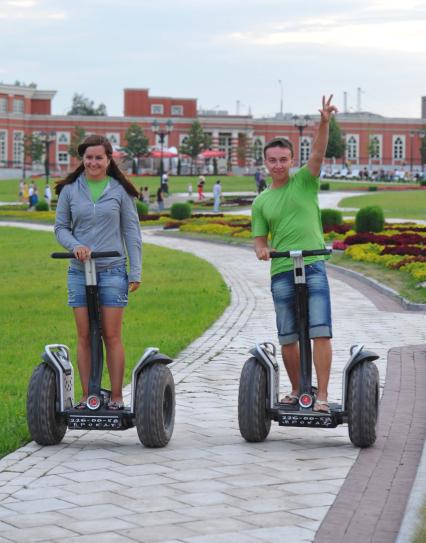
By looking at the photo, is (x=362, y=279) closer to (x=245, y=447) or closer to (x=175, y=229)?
(x=245, y=447)

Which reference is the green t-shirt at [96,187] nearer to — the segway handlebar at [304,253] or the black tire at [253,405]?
the segway handlebar at [304,253]

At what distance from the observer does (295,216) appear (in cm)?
670

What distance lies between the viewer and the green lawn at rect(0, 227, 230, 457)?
9034 mm

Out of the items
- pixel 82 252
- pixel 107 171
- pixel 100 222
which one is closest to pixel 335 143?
pixel 107 171

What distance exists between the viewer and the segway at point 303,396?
21.2 ft

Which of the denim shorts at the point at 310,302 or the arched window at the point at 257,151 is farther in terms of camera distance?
the arched window at the point at 257,151

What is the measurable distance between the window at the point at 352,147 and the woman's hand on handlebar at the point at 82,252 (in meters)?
112

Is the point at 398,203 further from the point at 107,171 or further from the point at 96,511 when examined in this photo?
the point at 96,511

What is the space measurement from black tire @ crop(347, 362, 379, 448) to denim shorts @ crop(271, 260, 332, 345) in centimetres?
31

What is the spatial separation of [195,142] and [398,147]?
914 inches

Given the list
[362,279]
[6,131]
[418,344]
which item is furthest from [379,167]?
[418,344]

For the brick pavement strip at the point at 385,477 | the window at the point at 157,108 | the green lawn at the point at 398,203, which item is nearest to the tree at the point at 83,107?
the window at the point at 157,108

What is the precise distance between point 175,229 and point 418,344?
25.6 metres

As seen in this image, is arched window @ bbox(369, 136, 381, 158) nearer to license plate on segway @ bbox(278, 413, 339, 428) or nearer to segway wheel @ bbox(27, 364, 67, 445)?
license plate on segway @ bbox(278, 413, 339, 428)
